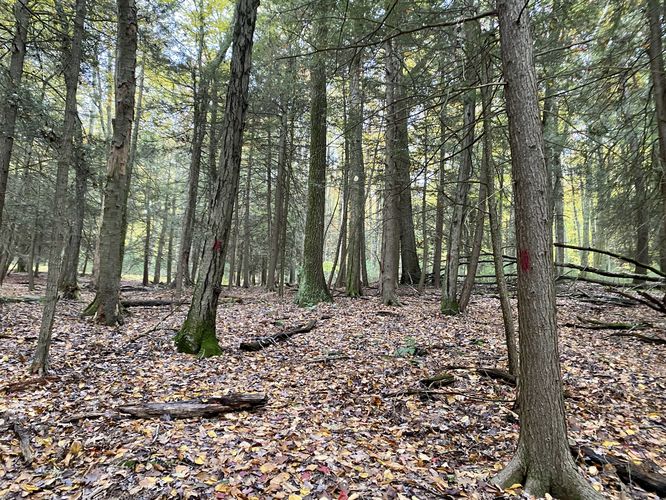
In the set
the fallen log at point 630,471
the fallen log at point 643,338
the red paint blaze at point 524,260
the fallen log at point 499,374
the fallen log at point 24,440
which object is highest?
the red paint blaze at point 524,260

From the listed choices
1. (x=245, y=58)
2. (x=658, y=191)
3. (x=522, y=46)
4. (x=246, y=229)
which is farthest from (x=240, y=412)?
(x=246, y=229)

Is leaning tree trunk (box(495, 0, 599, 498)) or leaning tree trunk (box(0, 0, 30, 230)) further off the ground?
leaning tree trunk (box(0, 0, 30, 230))

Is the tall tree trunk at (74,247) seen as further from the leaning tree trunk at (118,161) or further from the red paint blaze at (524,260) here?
the red paint blaze at (524,260)

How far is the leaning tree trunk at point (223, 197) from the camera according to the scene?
586 centimetres

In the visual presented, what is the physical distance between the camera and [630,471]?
297 centimetres

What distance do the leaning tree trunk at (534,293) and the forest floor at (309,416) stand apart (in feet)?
1.36

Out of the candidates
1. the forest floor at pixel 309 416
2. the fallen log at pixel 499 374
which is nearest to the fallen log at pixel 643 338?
Answer: the forest floor at pixel 309 416

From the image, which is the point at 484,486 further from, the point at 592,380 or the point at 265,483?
the point at 592,380

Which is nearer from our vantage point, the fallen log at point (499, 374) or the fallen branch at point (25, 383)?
the fallen branch at point (25, 383)

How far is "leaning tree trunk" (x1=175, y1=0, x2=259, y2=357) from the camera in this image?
19.2ft

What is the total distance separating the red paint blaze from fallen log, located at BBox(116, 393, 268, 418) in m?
3.19

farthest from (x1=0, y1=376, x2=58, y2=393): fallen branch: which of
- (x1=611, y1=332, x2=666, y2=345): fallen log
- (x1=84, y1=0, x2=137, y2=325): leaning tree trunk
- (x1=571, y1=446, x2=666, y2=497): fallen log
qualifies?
(x1=611, y1=332, x2=666, y2=345): fallen log

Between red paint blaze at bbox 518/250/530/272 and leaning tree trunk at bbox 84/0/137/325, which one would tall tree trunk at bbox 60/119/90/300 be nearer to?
leaning tree trunk at bbox 84/0/137/325

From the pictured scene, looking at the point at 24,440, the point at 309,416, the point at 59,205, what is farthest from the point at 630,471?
the point at 59,205
